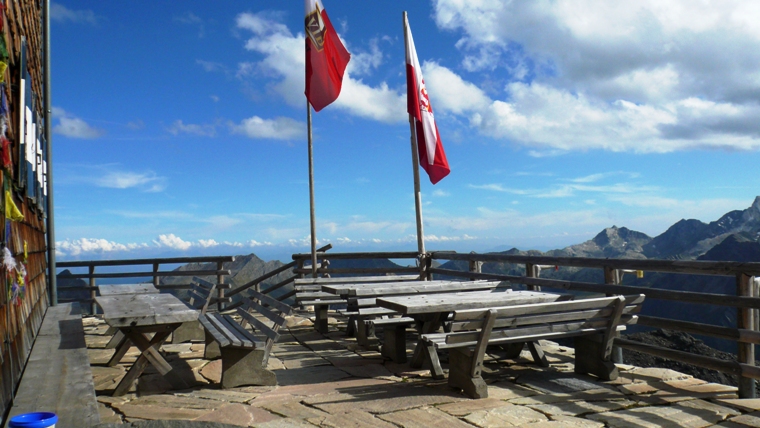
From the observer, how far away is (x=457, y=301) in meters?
5.26

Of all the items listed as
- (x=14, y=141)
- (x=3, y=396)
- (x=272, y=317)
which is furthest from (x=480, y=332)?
(x=14, y=141)

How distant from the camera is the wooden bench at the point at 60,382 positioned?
265 cm

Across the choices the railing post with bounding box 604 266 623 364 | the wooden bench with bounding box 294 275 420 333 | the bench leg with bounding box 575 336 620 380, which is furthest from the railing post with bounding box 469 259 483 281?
the bench leg with bounding box 575 336 620 380

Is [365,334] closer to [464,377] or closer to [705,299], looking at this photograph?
[464,377]

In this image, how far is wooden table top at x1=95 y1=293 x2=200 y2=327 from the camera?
14.4ft

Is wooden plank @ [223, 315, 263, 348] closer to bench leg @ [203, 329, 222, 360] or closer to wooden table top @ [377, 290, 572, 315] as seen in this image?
bench leg @ [203, 329, 222, 360]

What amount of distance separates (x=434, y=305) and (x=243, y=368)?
1.67 m

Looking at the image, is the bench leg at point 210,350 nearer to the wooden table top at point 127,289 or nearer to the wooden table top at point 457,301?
the wooden table top at point 127,289

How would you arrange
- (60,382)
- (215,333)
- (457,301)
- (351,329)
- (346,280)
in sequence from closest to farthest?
1. (60,382)
2. (215,333)
3. (457,301)
4. (346,280)
5. (351,329)

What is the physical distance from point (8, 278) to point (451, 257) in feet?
20.8

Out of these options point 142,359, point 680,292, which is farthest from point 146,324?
point 680,292

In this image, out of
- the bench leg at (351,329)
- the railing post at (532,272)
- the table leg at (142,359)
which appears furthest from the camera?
the bench leg at (351,329)

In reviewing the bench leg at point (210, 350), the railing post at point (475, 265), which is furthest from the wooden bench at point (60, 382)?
the railing post at point (475, 265)

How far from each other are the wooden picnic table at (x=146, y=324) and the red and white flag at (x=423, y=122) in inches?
206
